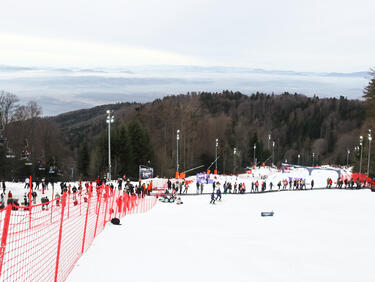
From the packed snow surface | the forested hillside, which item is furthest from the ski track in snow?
the forested hillside

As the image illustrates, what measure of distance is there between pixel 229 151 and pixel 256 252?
3217 inches

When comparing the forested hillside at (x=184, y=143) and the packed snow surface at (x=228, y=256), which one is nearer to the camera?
the packed snow surface at (x=228, y=256)

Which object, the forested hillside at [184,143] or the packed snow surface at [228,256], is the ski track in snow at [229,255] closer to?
the packed snow surface at [228,256]

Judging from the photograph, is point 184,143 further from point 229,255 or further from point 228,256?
point 228,256

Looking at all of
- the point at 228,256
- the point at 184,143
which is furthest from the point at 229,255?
the point at 184,143

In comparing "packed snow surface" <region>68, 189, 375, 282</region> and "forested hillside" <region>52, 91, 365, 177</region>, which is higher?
"packed snow surface" <region>68, 189, 375, 282</region>

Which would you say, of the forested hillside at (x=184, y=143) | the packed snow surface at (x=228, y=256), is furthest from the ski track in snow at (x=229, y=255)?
the forested hillside at (x=184, y=143)

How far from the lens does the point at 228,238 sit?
464 inches

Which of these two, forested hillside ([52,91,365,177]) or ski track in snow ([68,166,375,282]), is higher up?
ski track in snow ([68,166,375,282])

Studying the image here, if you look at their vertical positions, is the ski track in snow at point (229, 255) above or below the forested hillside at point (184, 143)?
above

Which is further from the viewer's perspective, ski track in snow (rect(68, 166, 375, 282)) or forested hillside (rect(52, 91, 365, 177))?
forested hillside (rect(52, 91, 365, 177))

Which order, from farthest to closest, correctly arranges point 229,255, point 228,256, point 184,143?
point 184,143 → point 229,255 → point 228,256

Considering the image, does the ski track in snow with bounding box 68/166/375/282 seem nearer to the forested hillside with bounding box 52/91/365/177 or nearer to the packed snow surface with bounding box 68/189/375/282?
the packed snow surface with bounding box 68/189/375/282

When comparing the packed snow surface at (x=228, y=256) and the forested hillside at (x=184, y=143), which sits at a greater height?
the packed snow surface at (x=228, y=256)
